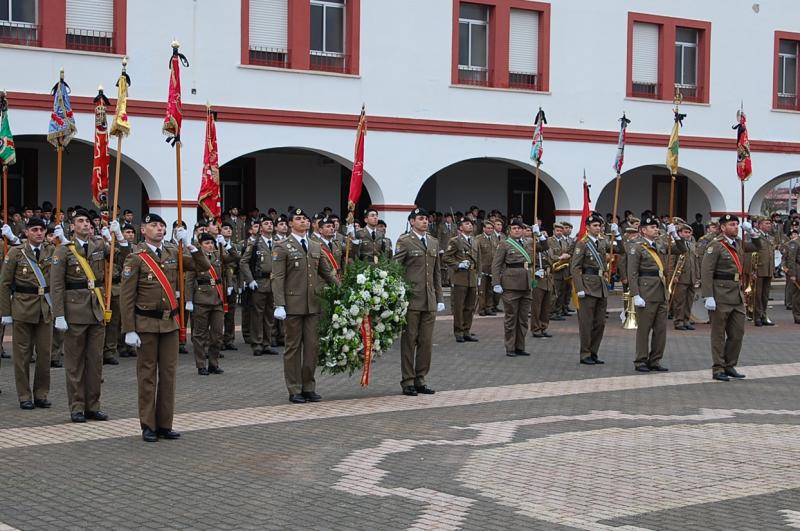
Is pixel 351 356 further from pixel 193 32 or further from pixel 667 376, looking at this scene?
pixel 193 32

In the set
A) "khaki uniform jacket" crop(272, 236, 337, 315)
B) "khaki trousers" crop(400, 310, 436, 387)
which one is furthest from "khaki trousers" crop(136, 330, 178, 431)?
"khaki trousers" crop(400, 310, 436, 387)

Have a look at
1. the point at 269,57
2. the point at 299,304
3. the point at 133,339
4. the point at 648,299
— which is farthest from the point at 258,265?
the point at 269,57

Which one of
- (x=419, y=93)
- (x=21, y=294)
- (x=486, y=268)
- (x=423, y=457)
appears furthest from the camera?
(x=419, y=93)

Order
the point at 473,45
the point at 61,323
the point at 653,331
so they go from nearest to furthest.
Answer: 1. the point at 61,323
2. the point at 653,331
3. the point at 473,45

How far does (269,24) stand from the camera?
79.7 ft

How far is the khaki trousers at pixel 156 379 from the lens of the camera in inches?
385

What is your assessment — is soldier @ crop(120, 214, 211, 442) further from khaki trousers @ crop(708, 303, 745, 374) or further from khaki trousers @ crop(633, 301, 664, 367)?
khaki trousers @ crop(708, 303, 745, 374)

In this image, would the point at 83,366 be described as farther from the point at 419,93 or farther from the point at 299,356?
the point at 419,93

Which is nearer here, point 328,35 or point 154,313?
point 154,313

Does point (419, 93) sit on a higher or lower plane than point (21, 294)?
higher

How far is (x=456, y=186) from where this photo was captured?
102ft

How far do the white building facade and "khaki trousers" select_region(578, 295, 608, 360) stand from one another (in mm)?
10340

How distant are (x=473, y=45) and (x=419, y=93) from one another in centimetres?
219

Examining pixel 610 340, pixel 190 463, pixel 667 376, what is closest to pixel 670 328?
pixel 610 340
